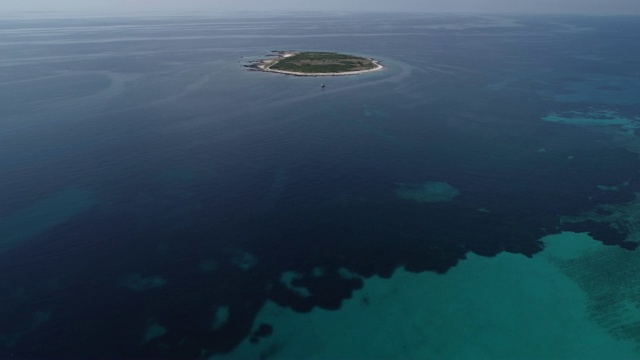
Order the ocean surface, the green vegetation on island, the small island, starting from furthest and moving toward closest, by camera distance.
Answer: the green vegetation on island
the small island
the ocean surface

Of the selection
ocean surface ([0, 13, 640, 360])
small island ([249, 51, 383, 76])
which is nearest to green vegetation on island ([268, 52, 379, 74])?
small island ([249, 51, 383, 76])

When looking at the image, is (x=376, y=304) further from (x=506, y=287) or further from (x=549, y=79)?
(x=549, y=79)

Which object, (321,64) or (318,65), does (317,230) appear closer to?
(318,65)

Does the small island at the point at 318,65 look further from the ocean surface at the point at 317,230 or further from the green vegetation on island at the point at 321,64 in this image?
the ocean surface at the point at 317,230

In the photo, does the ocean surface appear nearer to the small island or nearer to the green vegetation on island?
the small island

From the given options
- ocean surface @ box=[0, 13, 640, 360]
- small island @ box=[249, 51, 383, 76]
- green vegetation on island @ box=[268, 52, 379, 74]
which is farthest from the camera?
green vegetation on island @ box=[268, 52, 379, 74]

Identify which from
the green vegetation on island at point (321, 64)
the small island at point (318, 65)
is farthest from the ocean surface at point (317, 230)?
the green vegetation on island at point (321, 64)

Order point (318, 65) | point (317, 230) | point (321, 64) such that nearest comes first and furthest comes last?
point (317, 230)
point (318, 65)
point (321, 64)

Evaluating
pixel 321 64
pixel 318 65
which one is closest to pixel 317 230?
pixel 318 65
